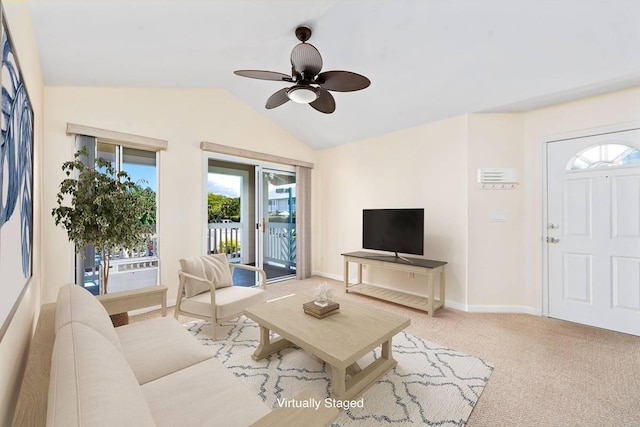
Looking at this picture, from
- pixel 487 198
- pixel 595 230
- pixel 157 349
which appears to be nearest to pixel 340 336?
pixel 157 349

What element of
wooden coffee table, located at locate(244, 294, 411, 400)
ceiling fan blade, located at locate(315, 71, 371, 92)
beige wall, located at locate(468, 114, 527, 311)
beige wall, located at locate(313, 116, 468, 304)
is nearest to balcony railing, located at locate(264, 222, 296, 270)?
beige wall, located at locate(313, 116, 468, 304)

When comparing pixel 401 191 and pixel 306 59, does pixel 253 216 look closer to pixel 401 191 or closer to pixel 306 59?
pixel 401 191

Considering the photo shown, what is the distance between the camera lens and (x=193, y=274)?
2770 mm

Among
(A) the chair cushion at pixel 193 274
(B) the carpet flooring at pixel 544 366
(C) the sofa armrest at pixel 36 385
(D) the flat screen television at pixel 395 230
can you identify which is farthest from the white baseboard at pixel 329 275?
(C) the sofa armrest at pixel 36 385

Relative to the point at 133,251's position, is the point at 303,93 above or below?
above

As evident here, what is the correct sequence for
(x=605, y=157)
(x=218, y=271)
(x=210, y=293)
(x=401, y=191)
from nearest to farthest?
(x=210, y=293), (x=605, y=157), (x=218, y=271), (x=401, y=191)

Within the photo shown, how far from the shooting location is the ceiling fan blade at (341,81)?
203 centimetres

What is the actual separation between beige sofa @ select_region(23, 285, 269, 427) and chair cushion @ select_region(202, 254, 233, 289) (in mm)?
890

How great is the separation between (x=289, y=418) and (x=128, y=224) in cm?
211

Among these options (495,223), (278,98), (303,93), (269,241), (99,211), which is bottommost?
(269,241)

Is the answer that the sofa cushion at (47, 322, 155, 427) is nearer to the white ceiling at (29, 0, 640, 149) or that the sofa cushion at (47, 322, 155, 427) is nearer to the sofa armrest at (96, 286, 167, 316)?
the sofa armrest at (96, 286, 167, 316)

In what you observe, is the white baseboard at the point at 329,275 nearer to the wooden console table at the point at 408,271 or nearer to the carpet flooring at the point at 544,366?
the wooden console table at the point at 408,271

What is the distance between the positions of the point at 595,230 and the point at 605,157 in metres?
0.77

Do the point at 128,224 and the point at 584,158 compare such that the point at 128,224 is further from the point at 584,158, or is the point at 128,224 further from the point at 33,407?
the point at 584,158
